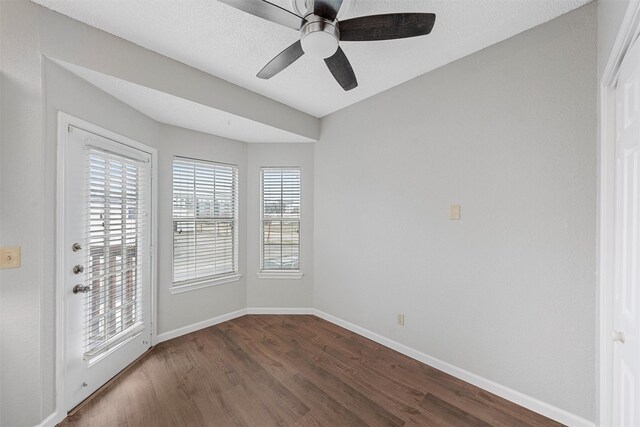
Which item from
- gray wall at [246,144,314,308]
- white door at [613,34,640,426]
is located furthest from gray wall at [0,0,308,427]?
white door at [613,34,640,426]

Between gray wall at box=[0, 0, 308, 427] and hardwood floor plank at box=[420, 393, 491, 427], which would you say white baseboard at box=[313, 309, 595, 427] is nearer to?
hardwood floor plank at box=[420, 393, 491, 427]

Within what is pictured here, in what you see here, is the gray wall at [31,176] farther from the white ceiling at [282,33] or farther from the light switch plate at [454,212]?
the light switch plate at [454,212]

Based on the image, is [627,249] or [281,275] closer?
[627,249]

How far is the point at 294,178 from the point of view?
3.65m

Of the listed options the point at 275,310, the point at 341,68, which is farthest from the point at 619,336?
the point at 275,310

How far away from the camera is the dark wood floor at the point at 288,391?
1.76m

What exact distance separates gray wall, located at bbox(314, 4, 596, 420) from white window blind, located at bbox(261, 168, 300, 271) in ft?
3.39

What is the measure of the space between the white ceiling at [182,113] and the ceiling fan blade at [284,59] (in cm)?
89

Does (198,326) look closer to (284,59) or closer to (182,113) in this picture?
(182,113)

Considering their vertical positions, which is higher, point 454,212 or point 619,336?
point 454,212

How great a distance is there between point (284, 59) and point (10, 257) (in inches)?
82.3

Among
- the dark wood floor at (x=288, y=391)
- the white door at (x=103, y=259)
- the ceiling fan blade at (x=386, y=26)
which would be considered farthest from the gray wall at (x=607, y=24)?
the white door at (x=103, y=259)

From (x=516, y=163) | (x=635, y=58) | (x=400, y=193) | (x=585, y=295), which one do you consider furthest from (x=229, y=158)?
(x=585, y=295)

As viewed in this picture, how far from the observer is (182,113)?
2.54 m
